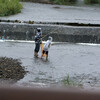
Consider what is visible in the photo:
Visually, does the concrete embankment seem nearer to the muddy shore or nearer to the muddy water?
the muddy water

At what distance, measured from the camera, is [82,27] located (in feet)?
42.0

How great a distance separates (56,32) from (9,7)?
4912mm

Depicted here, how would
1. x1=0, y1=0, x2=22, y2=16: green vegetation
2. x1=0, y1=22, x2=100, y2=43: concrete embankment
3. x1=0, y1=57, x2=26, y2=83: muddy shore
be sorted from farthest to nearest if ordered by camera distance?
x1=0, y1=0, x2=22, y2=16: green vegetation, x1=0, y1=22, x2=100, y2=43: concrete embankment, x1=0, y1=57, x2=26, y2=83: muddy shore

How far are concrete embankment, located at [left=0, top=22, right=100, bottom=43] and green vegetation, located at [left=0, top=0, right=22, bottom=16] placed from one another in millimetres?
2981

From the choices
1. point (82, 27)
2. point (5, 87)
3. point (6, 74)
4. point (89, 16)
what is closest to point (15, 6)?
point (89, 16)

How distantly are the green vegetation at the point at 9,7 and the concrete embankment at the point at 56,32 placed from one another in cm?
298

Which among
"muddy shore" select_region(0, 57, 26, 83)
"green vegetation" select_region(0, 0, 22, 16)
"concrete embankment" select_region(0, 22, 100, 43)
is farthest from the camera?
"green vegetation" select_region(0, 0, 22, 16)

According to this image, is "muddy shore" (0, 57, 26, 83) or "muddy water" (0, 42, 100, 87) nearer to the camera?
"muddy shore" (0, 57, 26, 83)

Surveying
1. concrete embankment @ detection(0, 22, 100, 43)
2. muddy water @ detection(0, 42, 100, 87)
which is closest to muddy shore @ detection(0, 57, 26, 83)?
muddy water @ detection(0, 42, 100, 87)

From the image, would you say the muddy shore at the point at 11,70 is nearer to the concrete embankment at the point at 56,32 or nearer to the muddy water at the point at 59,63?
the muddy water at the point at 59,63

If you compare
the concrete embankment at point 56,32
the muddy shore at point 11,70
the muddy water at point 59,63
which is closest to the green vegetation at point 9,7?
the concrete embankment at point 56,32

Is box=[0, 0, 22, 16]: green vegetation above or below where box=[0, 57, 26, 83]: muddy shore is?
above

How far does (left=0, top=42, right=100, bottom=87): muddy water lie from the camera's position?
24.6 feet

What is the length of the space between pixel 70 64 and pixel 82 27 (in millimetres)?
4165
